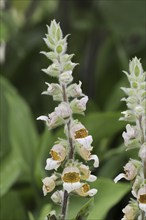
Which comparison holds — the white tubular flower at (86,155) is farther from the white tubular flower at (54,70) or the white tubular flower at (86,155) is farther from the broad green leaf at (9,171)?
the broad green leaf at (9,171)

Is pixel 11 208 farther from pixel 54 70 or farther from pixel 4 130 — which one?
pixel 54 70

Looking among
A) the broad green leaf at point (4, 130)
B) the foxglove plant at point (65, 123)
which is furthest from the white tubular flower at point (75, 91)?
the broad green leaf at point (4, 130)

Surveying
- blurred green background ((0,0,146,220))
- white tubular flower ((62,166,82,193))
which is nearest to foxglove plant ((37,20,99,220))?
white tubular flower ((62,166,82,193))

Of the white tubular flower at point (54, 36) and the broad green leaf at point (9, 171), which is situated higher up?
the white tubular flower at point (54, 36)

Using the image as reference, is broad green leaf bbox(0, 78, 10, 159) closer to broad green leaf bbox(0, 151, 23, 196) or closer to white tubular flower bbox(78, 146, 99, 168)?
broad green leaf bbox(0, 151, 23, 196)

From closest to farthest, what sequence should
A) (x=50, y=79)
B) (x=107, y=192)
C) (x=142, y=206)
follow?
(x=142, y=206)
(x=107, y=192)
(x=50, y=79)

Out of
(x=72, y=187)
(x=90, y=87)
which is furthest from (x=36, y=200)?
(x=72, y=187)

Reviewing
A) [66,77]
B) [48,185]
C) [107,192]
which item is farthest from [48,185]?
[107,192]

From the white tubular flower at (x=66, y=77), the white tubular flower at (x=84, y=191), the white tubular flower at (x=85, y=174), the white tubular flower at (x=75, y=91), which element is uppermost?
the white tubular flower at (x=66, y=77)
